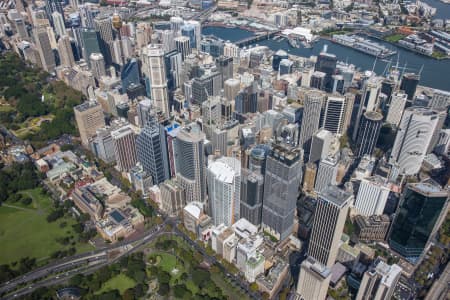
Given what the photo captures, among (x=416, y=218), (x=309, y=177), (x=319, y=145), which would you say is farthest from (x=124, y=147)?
(x=416, y=218)

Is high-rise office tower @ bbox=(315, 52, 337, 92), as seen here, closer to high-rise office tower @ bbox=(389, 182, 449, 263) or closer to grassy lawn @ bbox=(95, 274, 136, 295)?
high-rise office tower @ bbox=(389, 182, 449, 263)

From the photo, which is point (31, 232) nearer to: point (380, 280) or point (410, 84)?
point (380, 280)

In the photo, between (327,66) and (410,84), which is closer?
(410,84)

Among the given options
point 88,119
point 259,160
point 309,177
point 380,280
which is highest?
point 259,160

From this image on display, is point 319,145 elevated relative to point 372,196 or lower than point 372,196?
elevated

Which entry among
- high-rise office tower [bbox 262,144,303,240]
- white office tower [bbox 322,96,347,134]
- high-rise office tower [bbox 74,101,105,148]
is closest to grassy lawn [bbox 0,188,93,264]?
high-rise office tower [bbox 74,101,105,148]

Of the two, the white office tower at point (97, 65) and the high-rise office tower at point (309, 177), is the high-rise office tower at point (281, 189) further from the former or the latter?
the white office tower at point (97, 65)

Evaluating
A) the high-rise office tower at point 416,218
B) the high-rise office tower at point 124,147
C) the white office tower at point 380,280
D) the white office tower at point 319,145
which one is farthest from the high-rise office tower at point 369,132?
the high-rise office tower at point 124,147
